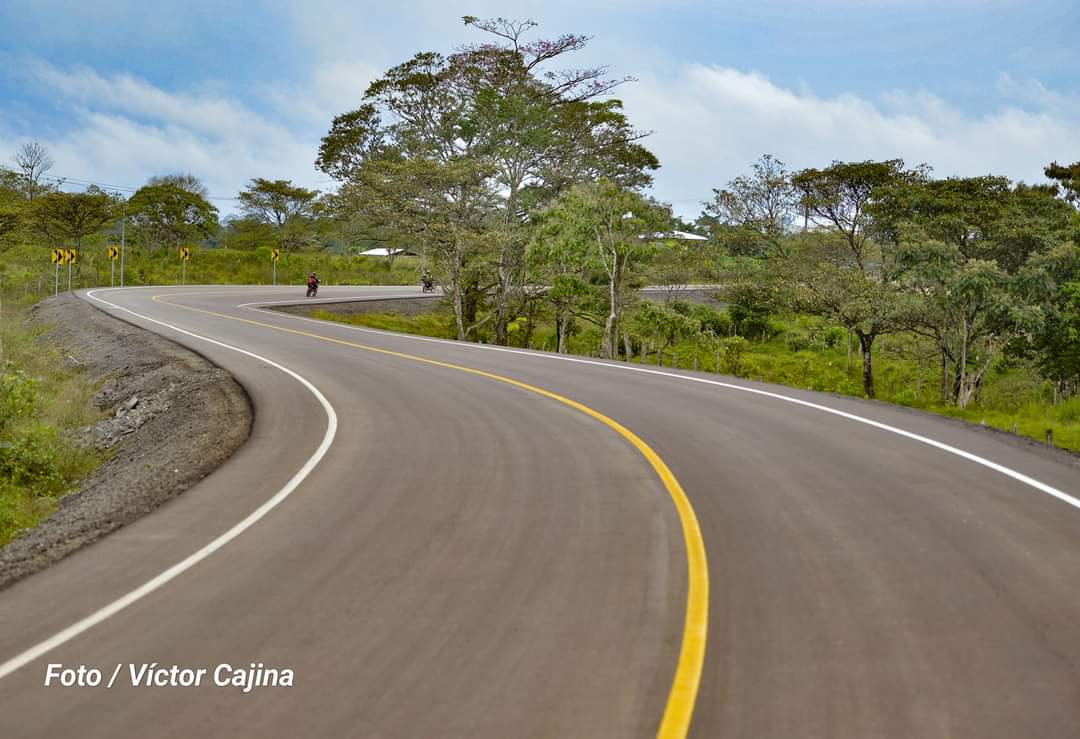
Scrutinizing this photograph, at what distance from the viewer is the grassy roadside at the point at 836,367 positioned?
79.5 feet

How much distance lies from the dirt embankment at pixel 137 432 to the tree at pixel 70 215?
3353cm

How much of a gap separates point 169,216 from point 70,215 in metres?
8.28

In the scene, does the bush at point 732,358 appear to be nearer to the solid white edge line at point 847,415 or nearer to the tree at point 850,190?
the tree at point 850,190

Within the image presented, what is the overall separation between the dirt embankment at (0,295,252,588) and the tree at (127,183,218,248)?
39.6 meters

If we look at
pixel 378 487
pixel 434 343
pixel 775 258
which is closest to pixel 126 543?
pixel 378 487

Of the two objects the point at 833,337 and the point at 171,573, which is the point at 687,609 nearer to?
the point at 171,573

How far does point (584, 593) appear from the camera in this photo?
18.0 feet

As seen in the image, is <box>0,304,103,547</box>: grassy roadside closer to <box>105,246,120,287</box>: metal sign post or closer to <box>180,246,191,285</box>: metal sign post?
<box>105,246,120,287</box>: metal sign post

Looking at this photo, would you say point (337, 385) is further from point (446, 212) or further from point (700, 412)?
point (446, 212)

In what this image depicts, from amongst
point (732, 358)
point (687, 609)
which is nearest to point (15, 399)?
point (687, 609)

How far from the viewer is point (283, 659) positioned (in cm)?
462

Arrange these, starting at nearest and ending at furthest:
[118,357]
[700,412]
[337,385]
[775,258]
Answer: [700,412], [337,385], [118,357], [775,258]

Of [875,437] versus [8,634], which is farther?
[875,437]

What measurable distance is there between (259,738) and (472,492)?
427 centimetres
